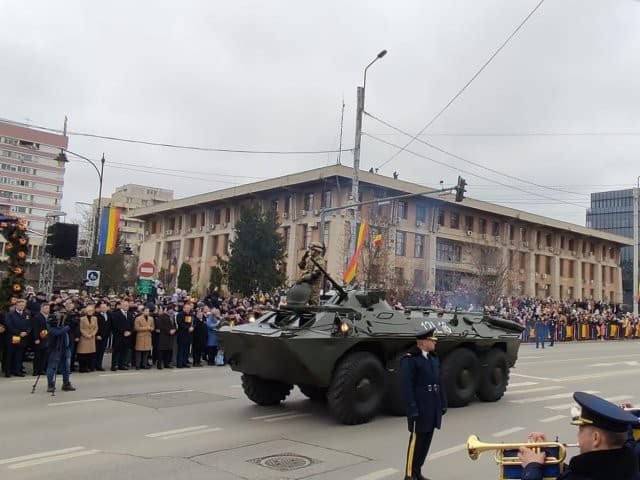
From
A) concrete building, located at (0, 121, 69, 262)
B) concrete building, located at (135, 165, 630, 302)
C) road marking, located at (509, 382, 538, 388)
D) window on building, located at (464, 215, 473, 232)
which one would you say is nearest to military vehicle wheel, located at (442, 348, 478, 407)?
road marking, located at (509, 382, 538, 388)

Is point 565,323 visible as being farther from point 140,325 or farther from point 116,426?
point 116,426

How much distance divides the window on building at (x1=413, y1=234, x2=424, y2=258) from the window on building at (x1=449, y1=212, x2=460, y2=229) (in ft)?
13.4

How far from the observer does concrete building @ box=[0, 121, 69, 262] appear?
93.1 metres

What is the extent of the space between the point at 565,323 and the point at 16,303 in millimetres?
28287

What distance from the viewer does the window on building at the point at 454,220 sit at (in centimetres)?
5150

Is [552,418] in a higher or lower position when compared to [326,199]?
lower

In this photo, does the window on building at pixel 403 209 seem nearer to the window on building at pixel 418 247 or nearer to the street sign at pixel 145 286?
the window on building at pixel 418 247

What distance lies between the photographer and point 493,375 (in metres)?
11.9

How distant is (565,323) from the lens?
34.3 m

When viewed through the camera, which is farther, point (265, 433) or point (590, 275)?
point (590, 275)

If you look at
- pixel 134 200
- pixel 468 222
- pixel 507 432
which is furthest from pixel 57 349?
pixel 134 200

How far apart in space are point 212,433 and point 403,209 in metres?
39.8

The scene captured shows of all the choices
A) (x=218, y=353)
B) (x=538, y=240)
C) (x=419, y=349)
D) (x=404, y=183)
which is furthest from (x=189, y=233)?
(x=419, y=349)

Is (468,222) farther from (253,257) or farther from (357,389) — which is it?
(357,389)
